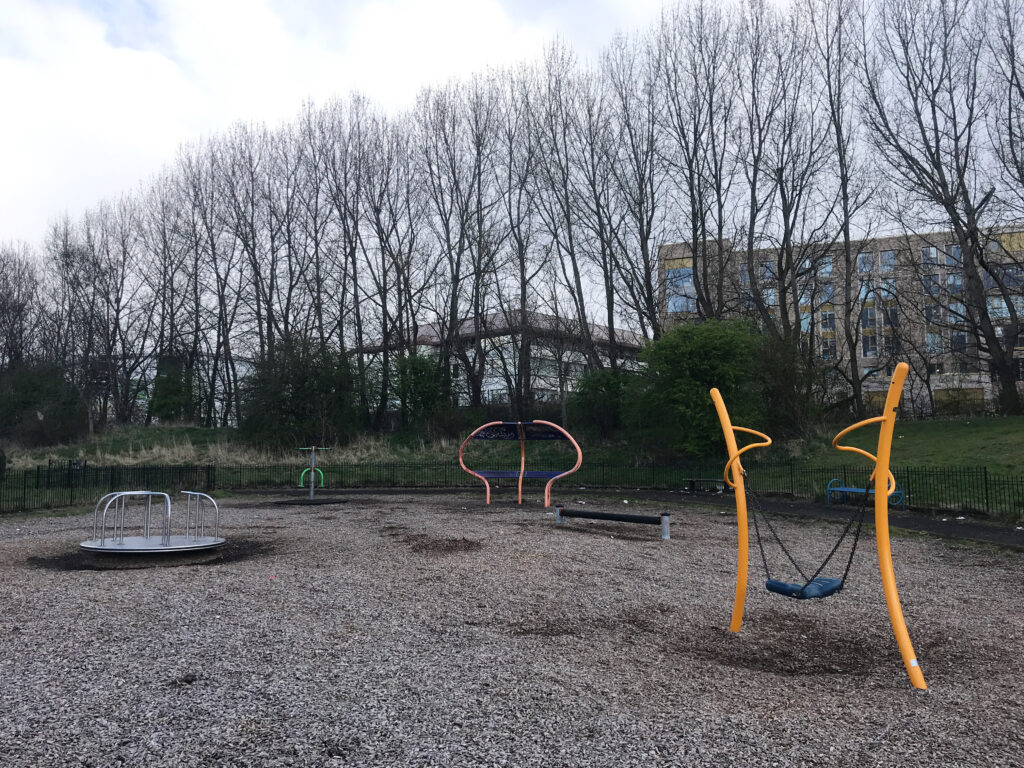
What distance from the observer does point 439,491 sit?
77.8ft

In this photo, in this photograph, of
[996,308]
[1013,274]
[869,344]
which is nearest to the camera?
[996,308]

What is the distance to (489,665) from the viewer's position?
18.4 feet

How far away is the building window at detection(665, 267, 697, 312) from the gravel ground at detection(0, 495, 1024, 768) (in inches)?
932

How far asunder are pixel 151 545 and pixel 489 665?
20.7 feet

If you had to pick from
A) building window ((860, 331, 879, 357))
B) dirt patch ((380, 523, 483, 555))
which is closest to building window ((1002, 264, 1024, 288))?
building window ((860, 331, 879, 357))

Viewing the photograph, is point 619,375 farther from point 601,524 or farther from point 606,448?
point 601,524

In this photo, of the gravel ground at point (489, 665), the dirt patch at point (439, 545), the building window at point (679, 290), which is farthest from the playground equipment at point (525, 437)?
the building window at point (679, 290)

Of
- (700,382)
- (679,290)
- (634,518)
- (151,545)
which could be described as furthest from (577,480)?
(151,545)

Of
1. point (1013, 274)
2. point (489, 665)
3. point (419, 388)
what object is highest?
point (1013, 274)

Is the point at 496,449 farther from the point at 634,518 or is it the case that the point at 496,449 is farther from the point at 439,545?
the point at 439,545

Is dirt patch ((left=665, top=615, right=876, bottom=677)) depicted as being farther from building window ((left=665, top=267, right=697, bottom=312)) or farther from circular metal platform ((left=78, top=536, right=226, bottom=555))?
building window ((left=665, top=267, right=697, bottom=312))

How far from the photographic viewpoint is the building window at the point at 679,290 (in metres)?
33.4

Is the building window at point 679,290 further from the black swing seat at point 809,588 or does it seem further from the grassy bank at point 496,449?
the black swing seat at point 809,588

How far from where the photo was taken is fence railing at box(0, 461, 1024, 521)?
54.7 feet
